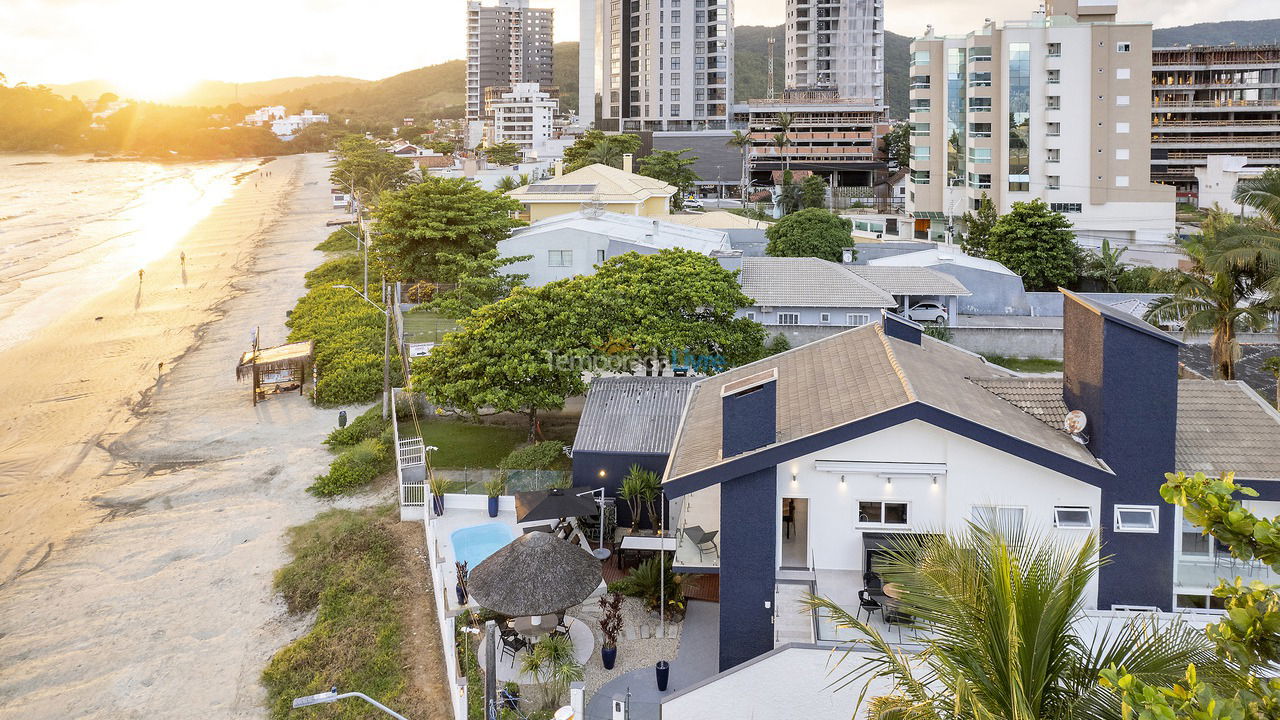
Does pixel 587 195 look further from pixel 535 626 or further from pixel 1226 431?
pixel 1226 431

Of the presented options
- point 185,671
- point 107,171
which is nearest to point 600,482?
point 185,671

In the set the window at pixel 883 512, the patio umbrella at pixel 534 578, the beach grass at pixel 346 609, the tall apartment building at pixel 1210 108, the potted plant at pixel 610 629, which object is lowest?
the beach grass at pixel 346 609

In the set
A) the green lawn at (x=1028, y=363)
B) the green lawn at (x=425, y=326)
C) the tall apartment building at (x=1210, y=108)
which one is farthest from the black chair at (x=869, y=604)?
the tall apartment building at (x=1210, y=108)

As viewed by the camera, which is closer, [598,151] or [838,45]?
[598,151]

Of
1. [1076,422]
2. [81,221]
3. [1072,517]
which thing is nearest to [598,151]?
[81,221]

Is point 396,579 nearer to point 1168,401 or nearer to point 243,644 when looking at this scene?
point 243,644

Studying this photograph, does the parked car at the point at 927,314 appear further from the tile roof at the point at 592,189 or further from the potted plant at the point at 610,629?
the potted plant at the point at 610,629

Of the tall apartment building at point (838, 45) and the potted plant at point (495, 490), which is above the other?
the tall apartment building at point (838, 45)
